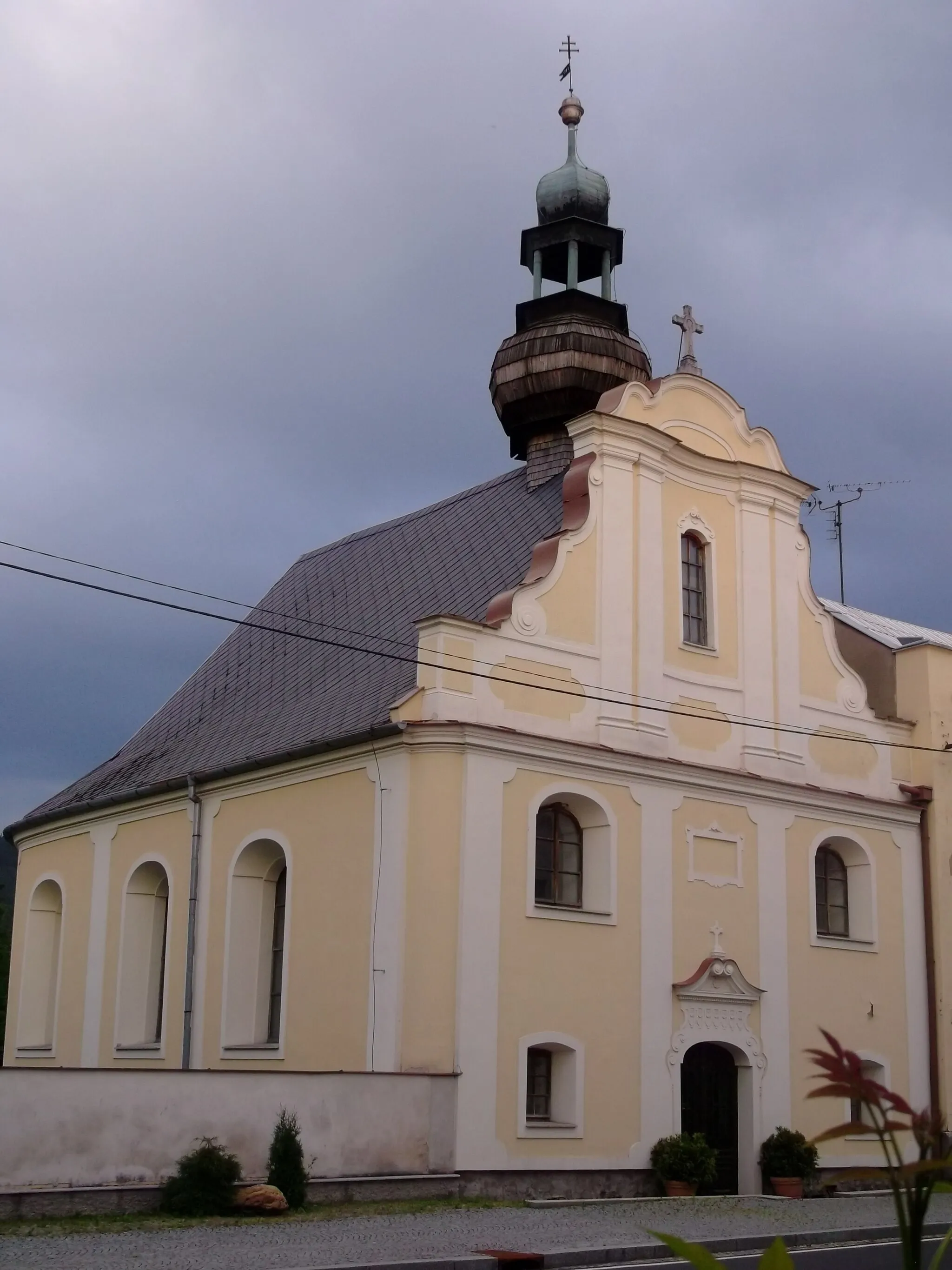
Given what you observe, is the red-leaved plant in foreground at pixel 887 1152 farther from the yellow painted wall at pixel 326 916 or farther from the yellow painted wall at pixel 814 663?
the yellow painted wall at pixel 814 663

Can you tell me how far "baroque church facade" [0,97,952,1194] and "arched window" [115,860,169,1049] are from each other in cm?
5

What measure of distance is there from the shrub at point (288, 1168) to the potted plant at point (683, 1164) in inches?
200

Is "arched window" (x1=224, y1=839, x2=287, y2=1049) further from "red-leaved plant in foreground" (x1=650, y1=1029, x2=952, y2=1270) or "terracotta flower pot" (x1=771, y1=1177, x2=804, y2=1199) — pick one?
"red-leaved plant in foreground" (x1=650, y1=1029, x2=952, y2=1270)

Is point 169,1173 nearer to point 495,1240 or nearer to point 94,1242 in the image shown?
point 94,1242

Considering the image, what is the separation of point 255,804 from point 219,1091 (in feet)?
19.9

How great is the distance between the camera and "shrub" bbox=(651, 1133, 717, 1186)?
760 inches

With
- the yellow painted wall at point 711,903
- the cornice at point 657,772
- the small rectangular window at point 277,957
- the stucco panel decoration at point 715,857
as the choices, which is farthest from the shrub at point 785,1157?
the small rectangular window at point 277,957

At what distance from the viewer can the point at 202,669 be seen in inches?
1156

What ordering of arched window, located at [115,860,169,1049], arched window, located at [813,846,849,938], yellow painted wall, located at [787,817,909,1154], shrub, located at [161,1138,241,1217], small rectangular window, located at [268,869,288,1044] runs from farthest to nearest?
arched window, located at [115,860,169,1049] < arched window, located at [813,846,849,938] < small rectangular window, located at [268,869,288,1044] < yellow painted wall, located at [787,817,909,1154] < shrub, located at [161,1138,241,1217]

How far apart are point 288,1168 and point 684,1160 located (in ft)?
18.3

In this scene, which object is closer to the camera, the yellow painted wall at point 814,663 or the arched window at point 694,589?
the arched window at point 694,589

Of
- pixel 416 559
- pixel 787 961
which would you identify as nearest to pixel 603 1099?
pixel 787 961

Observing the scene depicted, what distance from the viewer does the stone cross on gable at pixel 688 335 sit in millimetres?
24609

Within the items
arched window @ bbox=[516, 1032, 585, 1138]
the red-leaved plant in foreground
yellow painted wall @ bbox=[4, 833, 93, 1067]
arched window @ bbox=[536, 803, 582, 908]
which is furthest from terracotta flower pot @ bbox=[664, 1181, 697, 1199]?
the red-leaved plant in foreground
